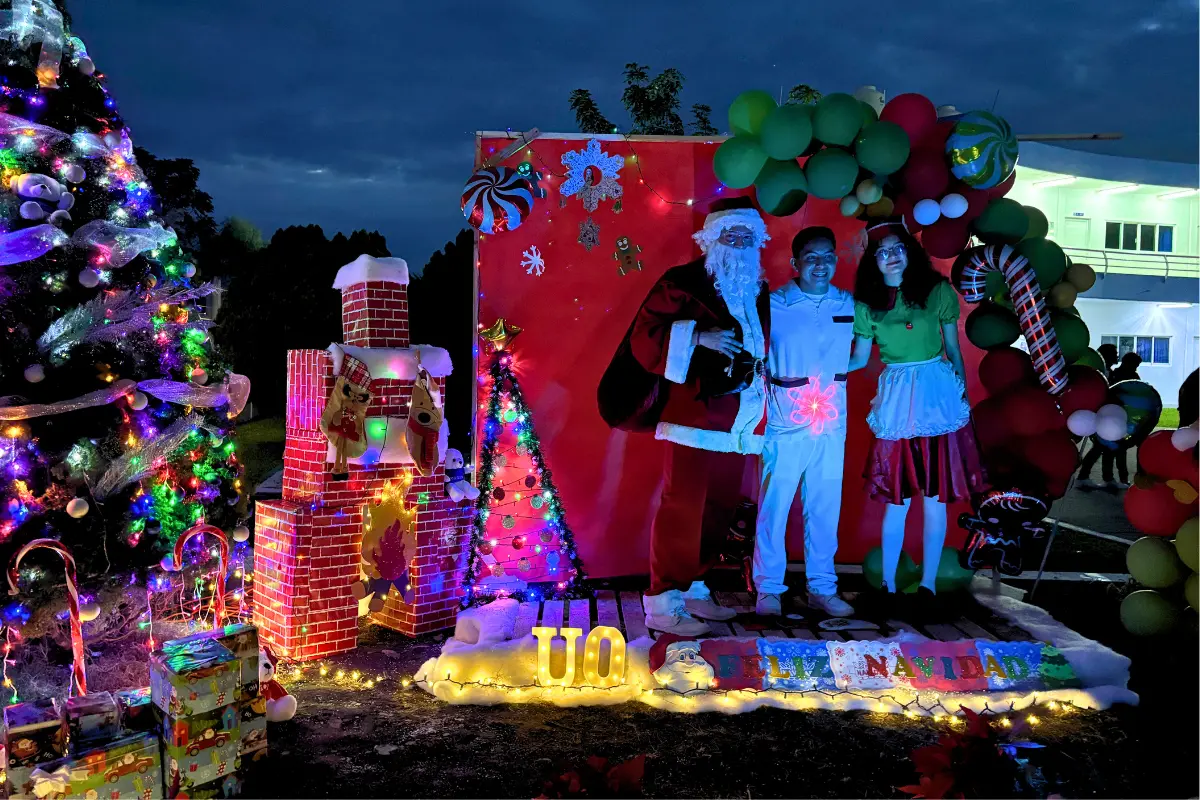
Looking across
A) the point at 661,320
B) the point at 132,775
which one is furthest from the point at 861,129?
the point at 132,775

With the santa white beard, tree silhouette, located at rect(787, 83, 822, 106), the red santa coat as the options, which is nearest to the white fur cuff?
the red santa coat

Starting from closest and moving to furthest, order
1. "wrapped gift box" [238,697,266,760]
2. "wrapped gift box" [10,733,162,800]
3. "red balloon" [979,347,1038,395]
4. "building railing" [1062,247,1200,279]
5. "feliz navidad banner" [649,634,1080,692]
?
"wrapped gift box" [10,733,162,800] → "wrapped gift box" [238,697,266,760] → "feliz navidad banner" [649,634,1080,692] → "red balloon" [979,347,1038,395] → "building railing" [1062,247,1200,279]

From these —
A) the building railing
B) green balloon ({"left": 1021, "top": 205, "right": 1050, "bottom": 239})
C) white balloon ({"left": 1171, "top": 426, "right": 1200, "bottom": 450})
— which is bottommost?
white balloon ({"left": 1171, "top": 426, "right": 1200, "bottom": 450})

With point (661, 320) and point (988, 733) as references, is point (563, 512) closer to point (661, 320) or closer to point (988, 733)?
point (661, 320)

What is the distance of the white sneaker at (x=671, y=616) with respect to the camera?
458 centimetres

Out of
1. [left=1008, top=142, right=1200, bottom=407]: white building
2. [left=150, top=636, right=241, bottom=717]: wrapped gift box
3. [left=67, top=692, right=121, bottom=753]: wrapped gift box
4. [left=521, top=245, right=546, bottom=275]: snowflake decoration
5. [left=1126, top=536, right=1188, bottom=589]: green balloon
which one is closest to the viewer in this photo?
[left=67, top=692, right=121, bottom=753]: wrapped gift box

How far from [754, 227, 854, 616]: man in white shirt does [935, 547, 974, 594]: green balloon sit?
2.39 ft

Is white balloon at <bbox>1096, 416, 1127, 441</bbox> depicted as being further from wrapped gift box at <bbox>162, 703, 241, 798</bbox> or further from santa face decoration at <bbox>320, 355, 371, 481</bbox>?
wrapped gift box at <bbox>162, 703, 241, 798</bbox>

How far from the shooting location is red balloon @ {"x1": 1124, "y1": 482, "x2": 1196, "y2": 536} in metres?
4.03

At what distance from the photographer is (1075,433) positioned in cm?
485

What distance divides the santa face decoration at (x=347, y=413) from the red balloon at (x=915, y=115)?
11.5 ft

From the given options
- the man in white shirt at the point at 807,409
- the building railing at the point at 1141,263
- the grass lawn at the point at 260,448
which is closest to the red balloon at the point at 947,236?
the man in white shirt at the point at 807,409

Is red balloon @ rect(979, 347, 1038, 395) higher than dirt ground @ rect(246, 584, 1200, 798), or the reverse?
red balloon @ rect(979, 347, 1038, 395)

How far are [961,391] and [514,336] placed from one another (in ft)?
9.51
